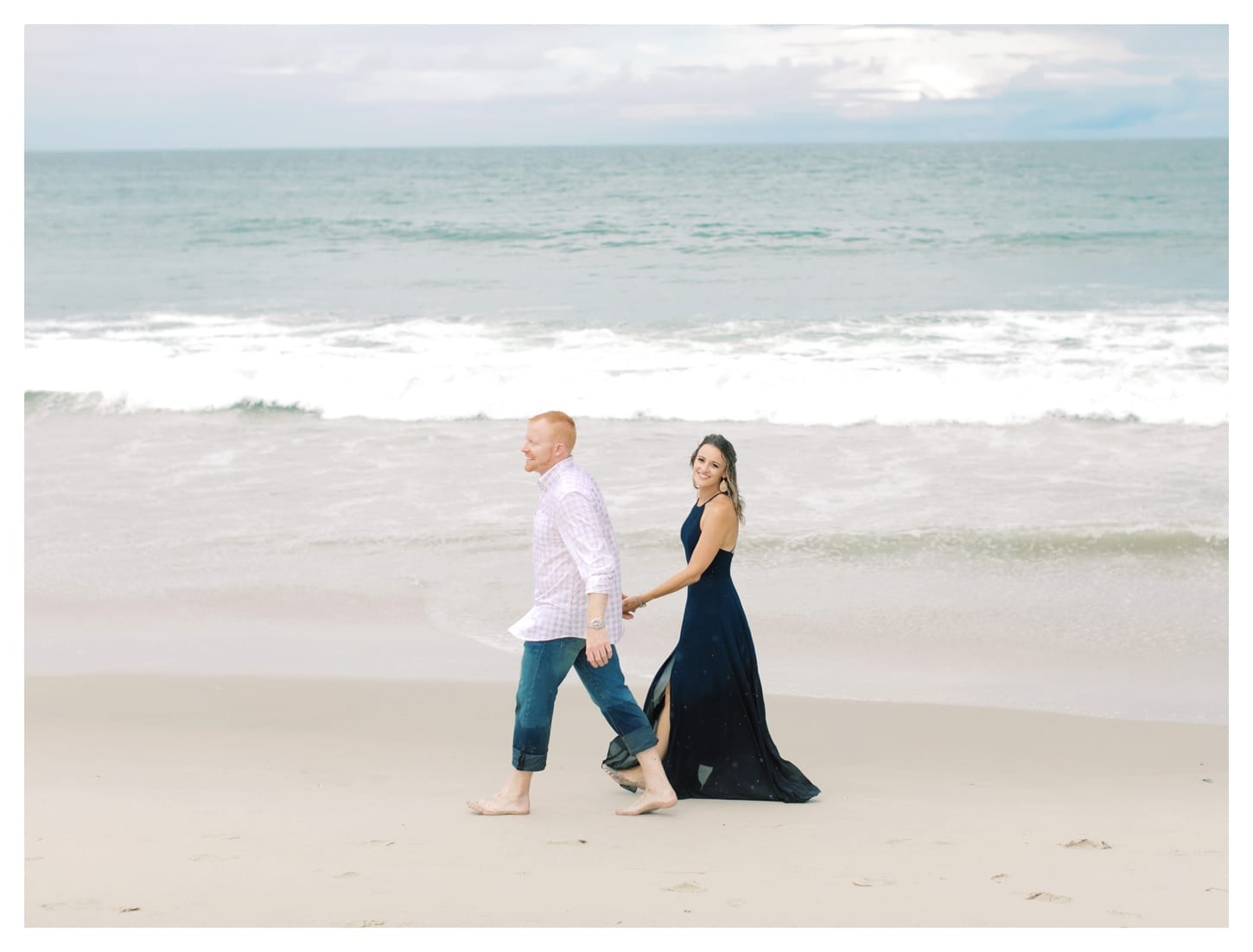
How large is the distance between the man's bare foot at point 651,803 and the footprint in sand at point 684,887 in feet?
2.26

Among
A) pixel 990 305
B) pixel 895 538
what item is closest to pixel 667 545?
pixel 895 538

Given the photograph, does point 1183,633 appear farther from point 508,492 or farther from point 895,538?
point 508,492

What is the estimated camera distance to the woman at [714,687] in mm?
4621

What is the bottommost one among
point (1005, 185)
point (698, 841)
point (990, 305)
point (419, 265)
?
point (698, 841)

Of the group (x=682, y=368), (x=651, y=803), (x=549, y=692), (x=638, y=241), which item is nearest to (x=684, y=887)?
(x=651, y=803)

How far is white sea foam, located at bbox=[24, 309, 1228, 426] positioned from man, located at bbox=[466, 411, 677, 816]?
8588 millimetres

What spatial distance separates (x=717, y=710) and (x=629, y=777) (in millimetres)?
427

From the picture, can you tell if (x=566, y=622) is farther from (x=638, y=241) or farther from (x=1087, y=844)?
(x=638, y=241)

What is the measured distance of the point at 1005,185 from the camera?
44062 mm

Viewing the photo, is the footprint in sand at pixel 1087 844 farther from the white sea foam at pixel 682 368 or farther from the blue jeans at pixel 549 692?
the white sea foam at pixel 682 368

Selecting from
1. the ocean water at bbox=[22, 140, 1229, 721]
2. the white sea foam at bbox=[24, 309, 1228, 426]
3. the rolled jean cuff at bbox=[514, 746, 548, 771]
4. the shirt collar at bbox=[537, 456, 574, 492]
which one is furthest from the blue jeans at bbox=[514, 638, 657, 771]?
the white sea foam at bbox=[24, 309, 1228, 426]

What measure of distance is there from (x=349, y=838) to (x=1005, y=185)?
44215mm

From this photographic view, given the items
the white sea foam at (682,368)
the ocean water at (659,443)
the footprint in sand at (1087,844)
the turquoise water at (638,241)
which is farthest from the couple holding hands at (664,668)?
the turquoise water at (638,241)

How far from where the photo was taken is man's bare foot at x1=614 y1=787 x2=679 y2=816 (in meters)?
4.40
